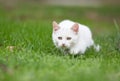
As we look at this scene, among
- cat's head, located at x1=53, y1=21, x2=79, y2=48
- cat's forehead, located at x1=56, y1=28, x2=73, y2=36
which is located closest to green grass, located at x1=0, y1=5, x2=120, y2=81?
cat's head, located at x1=53, y1=21, x2=79, y2=48

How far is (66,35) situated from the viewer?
718 cm

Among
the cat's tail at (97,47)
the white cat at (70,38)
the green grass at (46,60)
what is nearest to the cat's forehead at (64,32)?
the white cat at (70,38)

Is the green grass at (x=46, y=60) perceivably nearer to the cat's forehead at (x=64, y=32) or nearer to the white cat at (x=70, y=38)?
the white cat at (x=70, y=38)

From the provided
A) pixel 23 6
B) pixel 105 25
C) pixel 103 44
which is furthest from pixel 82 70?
pixel 23 6

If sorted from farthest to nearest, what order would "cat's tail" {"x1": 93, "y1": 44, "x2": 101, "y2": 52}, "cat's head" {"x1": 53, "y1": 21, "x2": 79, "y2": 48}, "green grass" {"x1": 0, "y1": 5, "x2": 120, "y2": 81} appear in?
"cat's tail" {"x1": 93, "y1": 44, "x2": 101, "y2": 52}, "cat's head" {"x1": 53, "y1": 21, "x2": 79, "y2": 48}, "green grass" {"x1": 0, "y1": 5, "x2": 120, "y2": 81}

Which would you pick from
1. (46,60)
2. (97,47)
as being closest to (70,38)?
(46,60)

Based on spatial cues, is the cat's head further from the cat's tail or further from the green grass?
the cat's tail

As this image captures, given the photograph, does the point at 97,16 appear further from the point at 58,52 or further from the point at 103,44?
the point at 58,52

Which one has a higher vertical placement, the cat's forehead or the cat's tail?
the cat's forehead

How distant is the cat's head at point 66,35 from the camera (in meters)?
7.15

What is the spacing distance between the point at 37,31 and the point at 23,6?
29.2 feet

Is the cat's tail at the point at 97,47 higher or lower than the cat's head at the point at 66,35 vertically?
lower

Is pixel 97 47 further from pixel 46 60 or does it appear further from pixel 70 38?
pixel 46 60

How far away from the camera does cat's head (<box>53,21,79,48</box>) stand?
7.15 m
